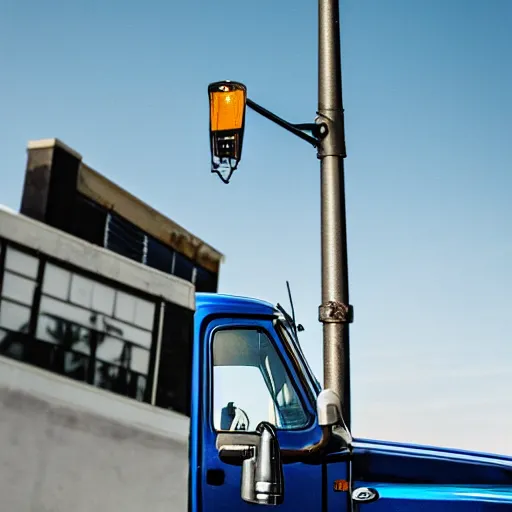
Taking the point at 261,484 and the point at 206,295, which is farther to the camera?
the point at 206,295

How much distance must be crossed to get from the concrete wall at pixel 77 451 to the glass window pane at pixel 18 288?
21cm

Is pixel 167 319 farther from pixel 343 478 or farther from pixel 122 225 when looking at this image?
pixel 343 478

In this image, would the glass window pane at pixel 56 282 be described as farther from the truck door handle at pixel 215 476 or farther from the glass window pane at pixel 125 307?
the truck door handle at pixel 215 476

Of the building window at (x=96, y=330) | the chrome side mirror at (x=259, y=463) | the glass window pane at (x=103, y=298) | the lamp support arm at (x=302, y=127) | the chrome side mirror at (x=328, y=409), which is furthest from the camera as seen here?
the lamp support arm at (x=302, y=127)

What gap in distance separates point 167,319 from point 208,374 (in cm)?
124

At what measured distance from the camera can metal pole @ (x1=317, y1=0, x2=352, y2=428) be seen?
4.84 metres

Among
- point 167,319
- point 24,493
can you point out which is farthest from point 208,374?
point 24,493

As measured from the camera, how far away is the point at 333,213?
5.23 metres

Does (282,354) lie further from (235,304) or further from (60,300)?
(60,300)

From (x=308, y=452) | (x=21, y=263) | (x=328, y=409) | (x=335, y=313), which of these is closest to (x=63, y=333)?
(x=21, y=263)

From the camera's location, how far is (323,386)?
15.5 ft

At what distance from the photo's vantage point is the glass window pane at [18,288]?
239cm

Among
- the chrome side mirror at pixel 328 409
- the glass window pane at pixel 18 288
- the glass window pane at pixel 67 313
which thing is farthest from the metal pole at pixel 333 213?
the glass window pane at pixel 18 288

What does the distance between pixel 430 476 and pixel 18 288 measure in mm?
2954
